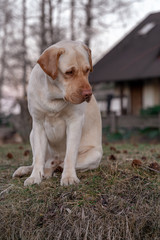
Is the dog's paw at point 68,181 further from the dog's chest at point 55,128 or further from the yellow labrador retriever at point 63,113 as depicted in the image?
the dog's chest at point 55,128

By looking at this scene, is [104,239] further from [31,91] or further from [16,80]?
[16,80]

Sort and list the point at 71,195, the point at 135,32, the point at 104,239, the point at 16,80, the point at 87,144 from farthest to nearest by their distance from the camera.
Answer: the point at 16,80
the point at 135,32
the point at 87,144
the point at 71,195
the point at 104,239

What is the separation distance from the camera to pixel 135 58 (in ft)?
46.8

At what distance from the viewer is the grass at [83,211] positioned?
2480 mm

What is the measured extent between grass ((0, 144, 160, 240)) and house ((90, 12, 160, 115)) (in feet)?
33.4

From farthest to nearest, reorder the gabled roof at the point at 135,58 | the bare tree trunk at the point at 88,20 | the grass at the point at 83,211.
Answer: the gabled roof at the point at 135,58
the bare tree trunk at the point at 88,20
the grass at the point at 83,211

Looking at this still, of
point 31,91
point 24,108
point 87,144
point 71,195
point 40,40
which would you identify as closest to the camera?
point 71,195

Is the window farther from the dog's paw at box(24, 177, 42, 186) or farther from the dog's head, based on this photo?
the dog's paw at box(24, 177, 42, 186)

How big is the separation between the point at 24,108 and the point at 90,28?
5519 mm

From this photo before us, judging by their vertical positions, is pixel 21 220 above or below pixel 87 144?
below

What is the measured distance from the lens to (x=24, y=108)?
885cm

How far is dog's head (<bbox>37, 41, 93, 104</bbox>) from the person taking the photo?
268 cm

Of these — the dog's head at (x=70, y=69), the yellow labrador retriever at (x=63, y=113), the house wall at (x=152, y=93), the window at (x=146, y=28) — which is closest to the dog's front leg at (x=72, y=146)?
the yellow labrador retriever at (x=63, y=113)

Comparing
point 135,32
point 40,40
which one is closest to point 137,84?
point 135,32
